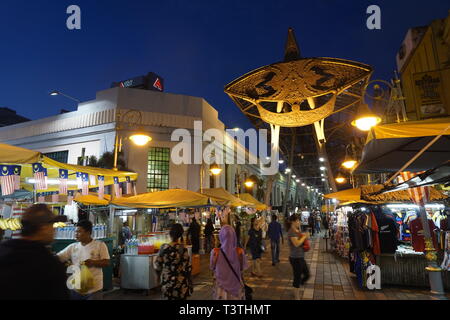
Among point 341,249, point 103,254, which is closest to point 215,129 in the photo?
point 341,249

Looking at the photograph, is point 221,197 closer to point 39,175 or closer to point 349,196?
point 349,196

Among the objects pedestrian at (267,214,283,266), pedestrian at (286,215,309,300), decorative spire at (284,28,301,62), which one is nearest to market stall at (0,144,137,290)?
pedestrian at (286,215,309,300)

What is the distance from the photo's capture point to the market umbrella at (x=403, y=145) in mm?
4000

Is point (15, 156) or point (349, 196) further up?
point (15, 156)

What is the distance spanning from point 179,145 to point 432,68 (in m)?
14.4

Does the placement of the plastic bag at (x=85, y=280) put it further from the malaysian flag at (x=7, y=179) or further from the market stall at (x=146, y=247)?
the malaysian flag at (x=7, y=179)

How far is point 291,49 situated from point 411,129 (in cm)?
476

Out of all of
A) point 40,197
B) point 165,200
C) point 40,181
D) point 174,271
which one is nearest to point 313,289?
point 174,271

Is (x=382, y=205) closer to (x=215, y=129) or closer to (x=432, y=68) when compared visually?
(x=432, y=68)

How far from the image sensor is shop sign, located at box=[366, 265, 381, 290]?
24.8ft

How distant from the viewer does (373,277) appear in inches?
299

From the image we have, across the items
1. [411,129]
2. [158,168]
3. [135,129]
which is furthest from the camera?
[135,129]

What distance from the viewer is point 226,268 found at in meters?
4.68

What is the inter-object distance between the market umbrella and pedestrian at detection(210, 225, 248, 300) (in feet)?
9.01
